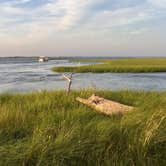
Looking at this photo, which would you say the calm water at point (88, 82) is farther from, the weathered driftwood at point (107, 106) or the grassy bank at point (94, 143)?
the grassy bank at point (94, 143)

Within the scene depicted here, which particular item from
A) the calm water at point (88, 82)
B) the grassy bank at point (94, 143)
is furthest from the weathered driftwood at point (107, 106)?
the calm water at point (88, 82)

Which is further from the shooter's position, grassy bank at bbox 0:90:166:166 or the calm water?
the calm water

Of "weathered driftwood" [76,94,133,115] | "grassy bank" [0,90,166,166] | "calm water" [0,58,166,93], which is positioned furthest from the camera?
"calm water" [0,58,166,93]

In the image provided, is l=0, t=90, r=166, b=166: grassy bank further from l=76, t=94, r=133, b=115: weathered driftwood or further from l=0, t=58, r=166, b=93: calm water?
l=0, t=58, r=166, b=93: calm water

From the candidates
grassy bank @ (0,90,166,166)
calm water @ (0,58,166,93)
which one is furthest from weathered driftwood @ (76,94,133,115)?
calm water @ (0,58,166,93)

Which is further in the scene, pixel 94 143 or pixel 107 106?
pixel 107 106

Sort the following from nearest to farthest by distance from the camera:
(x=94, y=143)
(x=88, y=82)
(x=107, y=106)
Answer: (x=94, y=143)
(x=107, y=106)
(x=88, y=82)

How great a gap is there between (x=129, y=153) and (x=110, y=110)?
3400 mm

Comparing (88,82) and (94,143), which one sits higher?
(94,143)

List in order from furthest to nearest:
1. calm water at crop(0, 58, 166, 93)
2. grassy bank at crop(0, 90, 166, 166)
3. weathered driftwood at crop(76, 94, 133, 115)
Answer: calm water at crop(0, 58, 166, 93), weathered driftwood at crop(76, 94, 133, 115), grassy bank at crop(0, 90, 166, 166)

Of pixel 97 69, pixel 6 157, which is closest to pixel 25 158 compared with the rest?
pixel 6 157

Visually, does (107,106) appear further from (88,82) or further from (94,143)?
(88,82)

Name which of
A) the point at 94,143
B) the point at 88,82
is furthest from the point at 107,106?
the point at 88,82

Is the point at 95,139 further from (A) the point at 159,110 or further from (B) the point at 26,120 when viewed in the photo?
(B) the point at 26,120
